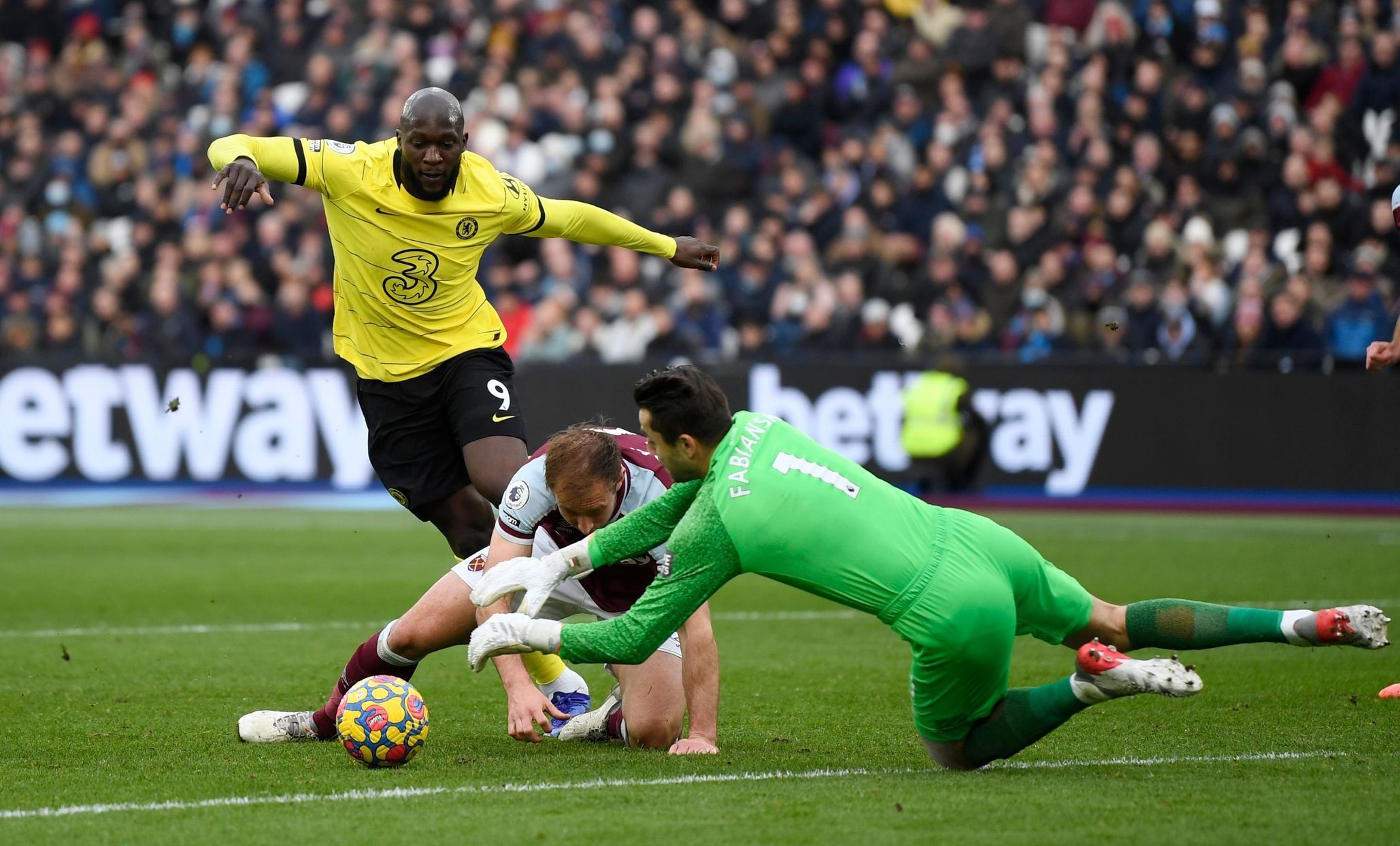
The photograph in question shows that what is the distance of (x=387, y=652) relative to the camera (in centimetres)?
704

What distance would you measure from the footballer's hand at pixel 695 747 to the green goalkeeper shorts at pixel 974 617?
86 cm

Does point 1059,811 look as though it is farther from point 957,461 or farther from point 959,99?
point 959,99

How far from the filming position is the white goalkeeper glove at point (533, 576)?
5.91m

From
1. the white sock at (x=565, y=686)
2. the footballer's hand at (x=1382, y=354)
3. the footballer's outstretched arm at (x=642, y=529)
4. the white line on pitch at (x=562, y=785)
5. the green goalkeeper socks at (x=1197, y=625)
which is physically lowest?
the white sock at (x=565, y=686)

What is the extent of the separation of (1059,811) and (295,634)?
6069 millimetres

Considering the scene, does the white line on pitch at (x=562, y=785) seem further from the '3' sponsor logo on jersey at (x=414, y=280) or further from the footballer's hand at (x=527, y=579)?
the '3' sponsor logo on jersey at (x=414, y=280)

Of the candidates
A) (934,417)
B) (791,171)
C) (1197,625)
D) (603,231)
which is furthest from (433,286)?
(791,171)

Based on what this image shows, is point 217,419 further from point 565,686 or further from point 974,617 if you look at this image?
point 974,617

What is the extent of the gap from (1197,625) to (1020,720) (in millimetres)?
708

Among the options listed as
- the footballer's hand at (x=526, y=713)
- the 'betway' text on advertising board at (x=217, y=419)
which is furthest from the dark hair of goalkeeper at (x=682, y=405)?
the 'betway' text on advertising board at (x=217, y=419)

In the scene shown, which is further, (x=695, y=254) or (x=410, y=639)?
(x=695, y=254)

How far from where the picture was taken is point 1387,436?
16.8 metres

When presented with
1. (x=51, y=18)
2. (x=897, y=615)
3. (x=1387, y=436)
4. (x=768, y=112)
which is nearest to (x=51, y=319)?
(x=51, y=18)

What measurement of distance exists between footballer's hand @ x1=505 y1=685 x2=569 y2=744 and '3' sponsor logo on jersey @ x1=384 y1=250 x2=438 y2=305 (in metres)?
2.22
